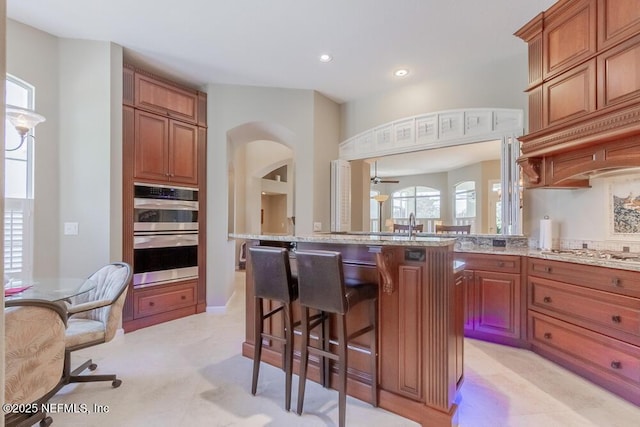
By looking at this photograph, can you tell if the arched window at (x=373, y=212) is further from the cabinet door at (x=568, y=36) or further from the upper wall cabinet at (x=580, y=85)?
the cabinet door at (x=568, y=36)

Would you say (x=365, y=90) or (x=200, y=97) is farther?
(x=365, y=90)

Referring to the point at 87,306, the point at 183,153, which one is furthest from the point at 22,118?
the point at 183,153

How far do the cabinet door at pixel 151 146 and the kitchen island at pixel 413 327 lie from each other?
2423 millimetres

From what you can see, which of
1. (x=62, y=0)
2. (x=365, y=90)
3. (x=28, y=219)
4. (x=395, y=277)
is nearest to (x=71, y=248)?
(x=28, y=219)

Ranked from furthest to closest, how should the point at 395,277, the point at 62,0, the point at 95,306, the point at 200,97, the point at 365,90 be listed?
1. the point at 365,90
2. the point at 200,97
3. the point at 62,0
4. the point at 95,306
5. the point at 395,277

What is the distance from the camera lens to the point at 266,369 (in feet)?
8.54

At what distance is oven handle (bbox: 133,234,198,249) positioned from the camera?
352 cm

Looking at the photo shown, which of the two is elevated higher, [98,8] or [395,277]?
[98,8]

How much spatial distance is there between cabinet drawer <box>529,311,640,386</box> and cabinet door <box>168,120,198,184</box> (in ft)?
13.4

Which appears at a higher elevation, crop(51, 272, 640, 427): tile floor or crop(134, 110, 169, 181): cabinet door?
crop(134, 110, 169, 181): cabinet door

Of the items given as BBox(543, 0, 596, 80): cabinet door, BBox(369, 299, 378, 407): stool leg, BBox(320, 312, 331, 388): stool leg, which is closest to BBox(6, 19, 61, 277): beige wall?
BBox(320, 312, 331, 388): stool leg

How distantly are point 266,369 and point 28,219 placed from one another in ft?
8.76

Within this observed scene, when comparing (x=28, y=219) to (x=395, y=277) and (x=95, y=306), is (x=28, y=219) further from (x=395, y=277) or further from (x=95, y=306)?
(x=395, y=277)

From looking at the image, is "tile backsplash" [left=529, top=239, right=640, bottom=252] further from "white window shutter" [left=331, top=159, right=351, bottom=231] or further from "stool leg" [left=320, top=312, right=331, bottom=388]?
"stool leg" [left=320, top=312, right=331, bottom=388]
